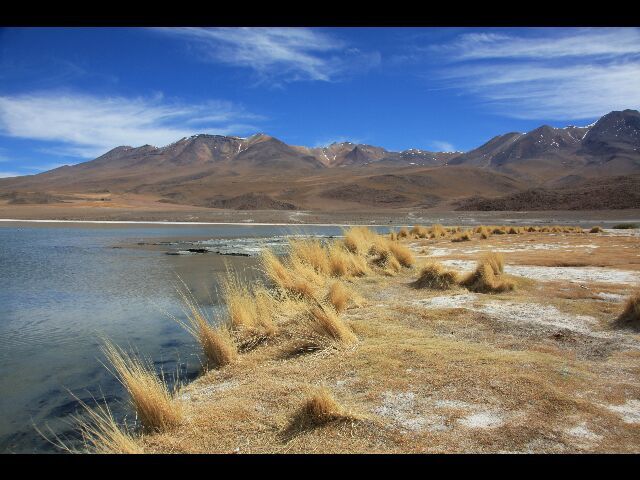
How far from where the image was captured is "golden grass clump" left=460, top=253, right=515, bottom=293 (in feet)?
28.9

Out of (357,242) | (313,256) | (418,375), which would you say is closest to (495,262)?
(313,256)

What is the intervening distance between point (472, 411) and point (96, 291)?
9169 mm

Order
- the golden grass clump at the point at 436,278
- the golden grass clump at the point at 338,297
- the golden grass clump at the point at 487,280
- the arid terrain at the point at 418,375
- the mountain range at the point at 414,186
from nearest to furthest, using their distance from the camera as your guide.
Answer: the arid terrain at the point at 418,375 < the golden grass clump at the point at 338,297 < the golden grass clump at the point at 487,280 < the golden grass clump at the point at 436,278 < the mountain range at the point at 414,186

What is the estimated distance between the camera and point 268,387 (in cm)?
448

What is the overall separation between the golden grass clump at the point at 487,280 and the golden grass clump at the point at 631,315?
2.57m

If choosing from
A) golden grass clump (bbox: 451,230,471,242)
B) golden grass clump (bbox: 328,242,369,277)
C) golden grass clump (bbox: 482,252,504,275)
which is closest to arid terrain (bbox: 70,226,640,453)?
golden grass clump (bbox: 482,252,504,275)

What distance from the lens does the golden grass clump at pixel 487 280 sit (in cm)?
881

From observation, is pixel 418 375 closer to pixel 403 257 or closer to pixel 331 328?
pixel 331 328

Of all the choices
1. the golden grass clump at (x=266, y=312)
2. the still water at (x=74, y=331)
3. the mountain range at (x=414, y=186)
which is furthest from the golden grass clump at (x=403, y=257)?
the mountain range at (x=414, y=186)

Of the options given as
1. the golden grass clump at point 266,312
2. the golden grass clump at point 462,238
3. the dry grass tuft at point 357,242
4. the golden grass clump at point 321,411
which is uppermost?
the dry grass tuft at point 357,242

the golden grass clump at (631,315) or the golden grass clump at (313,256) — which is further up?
the golden grass clump at (313,256)

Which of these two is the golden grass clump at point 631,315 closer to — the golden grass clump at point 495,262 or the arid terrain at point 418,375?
the arid terrain at point 418,375
